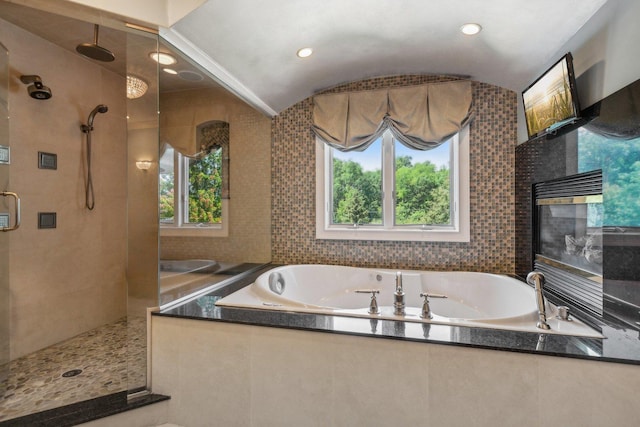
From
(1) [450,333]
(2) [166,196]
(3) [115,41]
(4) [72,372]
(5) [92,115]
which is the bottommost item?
(4) [72,372]

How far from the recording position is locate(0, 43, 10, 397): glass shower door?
5.83ft

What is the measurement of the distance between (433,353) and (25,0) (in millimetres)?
2581

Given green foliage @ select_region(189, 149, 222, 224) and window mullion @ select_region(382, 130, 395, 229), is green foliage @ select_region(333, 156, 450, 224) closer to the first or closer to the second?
window mullion @ select_region(382, 130, 395, 229)

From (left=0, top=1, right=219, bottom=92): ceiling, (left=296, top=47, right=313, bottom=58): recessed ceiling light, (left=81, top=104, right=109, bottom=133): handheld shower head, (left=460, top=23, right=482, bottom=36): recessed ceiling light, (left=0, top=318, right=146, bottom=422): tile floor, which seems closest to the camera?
(left=0, top=318, right=146, bottom=422): tile floor

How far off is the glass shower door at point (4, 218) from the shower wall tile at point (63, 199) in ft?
0.25

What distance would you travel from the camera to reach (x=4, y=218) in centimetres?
182

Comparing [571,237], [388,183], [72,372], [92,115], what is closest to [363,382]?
[571,237]

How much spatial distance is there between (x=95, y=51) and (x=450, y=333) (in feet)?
9.40

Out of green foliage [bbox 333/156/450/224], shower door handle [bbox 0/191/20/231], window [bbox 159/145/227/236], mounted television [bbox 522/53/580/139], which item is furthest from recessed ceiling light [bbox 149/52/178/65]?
mounted television [bbox 522/53/580/139]

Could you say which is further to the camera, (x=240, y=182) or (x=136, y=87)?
(x=240, y=182)

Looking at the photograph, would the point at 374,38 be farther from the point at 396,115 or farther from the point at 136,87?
the point at 136,87

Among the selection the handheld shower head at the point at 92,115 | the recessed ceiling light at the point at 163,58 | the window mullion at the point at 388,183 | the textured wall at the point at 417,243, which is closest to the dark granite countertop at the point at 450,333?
the textured wall at the point at 417,243

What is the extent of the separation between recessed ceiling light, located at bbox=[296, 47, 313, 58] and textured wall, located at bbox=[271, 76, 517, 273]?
0.68 metres

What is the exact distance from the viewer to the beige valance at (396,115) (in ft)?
8.52
